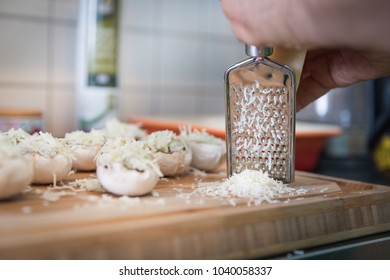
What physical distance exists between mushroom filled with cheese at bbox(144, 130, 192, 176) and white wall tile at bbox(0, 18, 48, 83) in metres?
1.59

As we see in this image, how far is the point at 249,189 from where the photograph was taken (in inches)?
39.8

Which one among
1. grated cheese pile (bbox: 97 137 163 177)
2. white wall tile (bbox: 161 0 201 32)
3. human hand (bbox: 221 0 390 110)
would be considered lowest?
grated cheese pile (bbox: 97 137 163 177)

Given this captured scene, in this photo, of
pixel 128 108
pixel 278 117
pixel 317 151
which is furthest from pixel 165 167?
pixel 128 108

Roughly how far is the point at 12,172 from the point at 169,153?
18.1 inches

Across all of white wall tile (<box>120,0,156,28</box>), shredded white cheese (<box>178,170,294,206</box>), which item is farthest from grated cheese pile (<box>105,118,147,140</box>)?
white wall tile (<box>120,0,156,28</box>)

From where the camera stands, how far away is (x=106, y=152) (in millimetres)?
1054

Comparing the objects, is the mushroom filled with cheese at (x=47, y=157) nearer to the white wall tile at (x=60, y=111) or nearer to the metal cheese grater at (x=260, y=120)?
the metal cheese grater at (x=260, y=120)

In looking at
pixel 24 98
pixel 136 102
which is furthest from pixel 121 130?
pixel 136 102

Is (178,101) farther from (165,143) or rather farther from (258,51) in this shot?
(258,51)

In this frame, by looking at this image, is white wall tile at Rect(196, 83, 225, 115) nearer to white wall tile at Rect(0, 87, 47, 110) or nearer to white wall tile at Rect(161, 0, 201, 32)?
white wall tile at Rect(161, 0, 201, 32)

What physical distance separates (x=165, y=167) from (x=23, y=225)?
52 centimetres

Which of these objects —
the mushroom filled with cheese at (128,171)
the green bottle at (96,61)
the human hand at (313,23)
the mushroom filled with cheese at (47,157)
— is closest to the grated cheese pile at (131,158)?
the mushroom filled with cheese at (128,171)

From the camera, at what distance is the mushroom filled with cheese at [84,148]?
1220 millimetres

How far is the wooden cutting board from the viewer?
70 centimetres
